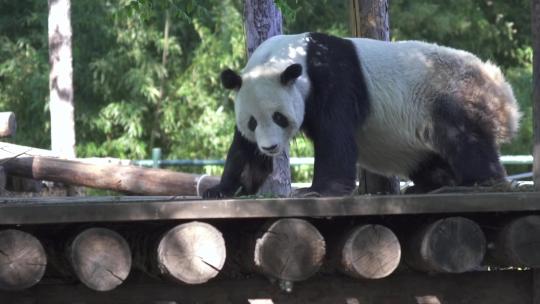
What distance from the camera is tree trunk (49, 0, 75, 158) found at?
13.0m

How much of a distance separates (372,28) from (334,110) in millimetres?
1461

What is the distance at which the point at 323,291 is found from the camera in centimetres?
486

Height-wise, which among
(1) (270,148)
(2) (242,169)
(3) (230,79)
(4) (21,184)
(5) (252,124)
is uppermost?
(3) (230,79)

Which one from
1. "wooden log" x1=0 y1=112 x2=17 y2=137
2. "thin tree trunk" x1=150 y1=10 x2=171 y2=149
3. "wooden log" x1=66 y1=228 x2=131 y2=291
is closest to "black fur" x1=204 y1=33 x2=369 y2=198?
"wooden log" x1=66 y1=228 x2=131 y2=291

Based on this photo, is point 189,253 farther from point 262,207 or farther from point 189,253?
point 262,207

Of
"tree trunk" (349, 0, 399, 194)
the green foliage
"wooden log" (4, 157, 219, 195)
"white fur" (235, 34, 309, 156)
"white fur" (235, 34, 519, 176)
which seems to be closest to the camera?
"white fur" (235, 34, 309, 156)

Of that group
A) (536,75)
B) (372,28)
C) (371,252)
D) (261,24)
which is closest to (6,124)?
(261,24)

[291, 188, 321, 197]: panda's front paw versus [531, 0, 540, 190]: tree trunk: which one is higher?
[531, 0, 540, 190]: tree trunk

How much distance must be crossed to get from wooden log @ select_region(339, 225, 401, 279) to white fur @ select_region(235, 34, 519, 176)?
1.53 m

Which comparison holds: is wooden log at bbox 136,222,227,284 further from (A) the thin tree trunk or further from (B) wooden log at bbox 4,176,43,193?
(A) the thin tree trunk

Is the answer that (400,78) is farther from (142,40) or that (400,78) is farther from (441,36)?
(441,36)

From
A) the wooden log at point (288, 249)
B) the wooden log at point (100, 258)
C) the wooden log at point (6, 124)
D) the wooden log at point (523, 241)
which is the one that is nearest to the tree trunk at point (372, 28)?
the wooden log at point (523, 241)

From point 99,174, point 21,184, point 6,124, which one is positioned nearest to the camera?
point 6,124

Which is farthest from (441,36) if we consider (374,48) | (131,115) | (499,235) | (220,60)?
(499,235)
